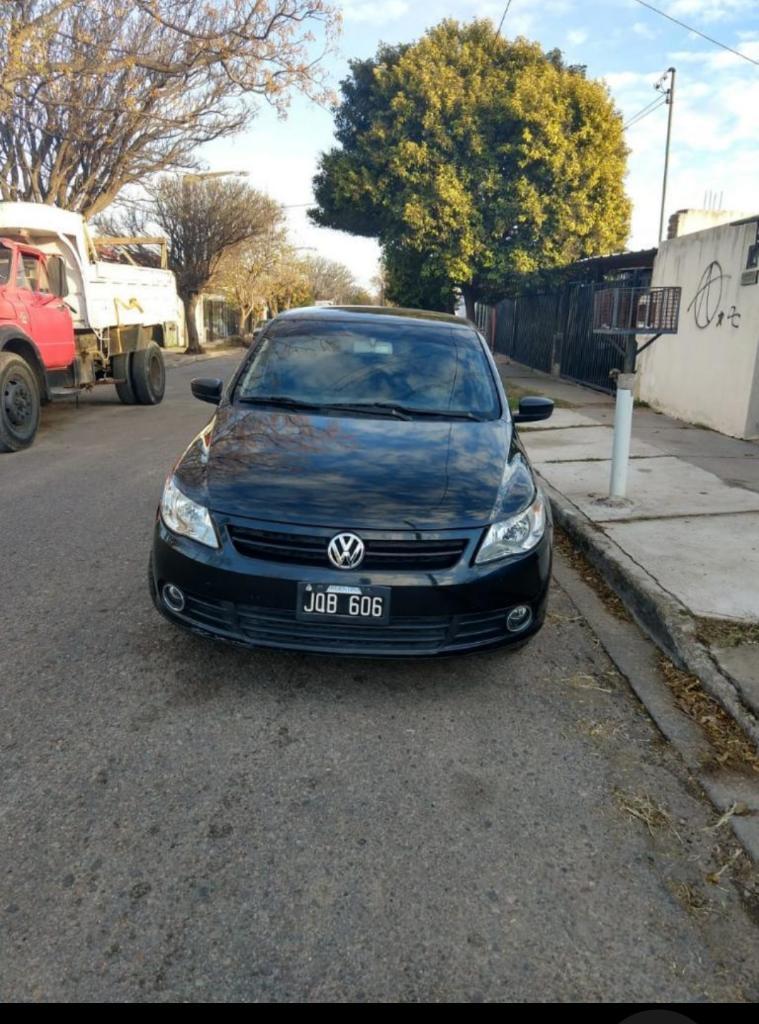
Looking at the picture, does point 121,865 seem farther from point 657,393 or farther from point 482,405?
point 657,393


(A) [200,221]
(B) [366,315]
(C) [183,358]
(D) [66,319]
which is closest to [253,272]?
(A) [200,221]

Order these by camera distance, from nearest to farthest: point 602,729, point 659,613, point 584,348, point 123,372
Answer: point 602,729, point 659,613, point 123,372, point 584,348

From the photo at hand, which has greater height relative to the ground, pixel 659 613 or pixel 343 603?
pixel 343 603

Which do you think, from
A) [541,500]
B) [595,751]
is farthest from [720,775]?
[541,500]

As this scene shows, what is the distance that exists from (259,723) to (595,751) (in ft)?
4.34

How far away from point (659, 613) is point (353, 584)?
6.20ft

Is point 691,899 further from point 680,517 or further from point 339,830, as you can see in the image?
point 680,517

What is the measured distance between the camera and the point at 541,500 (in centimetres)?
332

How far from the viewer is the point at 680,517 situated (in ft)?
17.6

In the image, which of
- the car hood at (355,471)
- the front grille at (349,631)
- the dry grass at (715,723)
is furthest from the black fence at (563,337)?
the front grille at (349,631)

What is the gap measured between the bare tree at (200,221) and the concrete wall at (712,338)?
1919 centimetres

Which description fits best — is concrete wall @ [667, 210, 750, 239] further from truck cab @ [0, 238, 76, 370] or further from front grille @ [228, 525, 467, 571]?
front grille @ [228, 525, 467, 571]

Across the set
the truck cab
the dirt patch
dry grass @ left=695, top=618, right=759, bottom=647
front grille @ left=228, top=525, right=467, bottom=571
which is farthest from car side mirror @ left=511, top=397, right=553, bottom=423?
the dirt patch

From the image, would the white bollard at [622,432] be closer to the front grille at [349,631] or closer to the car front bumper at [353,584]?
the car front bumper at [353,584]
